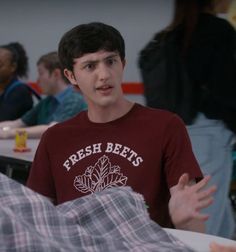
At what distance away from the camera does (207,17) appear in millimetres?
2334

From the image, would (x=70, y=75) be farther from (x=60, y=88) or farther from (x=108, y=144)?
(x=60, y=88)

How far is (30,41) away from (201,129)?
14.2 feet

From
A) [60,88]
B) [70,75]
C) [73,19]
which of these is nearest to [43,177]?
[70,75]

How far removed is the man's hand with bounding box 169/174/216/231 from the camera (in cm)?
135

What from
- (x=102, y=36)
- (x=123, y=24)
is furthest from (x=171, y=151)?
(x=123, y=24)

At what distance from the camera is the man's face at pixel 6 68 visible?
14.2ft

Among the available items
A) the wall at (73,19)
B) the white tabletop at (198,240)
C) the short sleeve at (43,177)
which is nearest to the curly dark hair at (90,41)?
the short sleeve at (43,177)

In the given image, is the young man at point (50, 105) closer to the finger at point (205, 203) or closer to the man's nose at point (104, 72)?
the man's nose at point (104, 72)

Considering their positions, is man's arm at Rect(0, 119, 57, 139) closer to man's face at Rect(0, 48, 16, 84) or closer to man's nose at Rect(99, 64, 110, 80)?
man's face at Rect(0, 48, 16, 84)

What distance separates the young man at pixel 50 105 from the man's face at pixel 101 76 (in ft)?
6.14

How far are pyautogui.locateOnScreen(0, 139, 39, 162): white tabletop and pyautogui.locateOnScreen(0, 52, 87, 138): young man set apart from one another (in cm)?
5

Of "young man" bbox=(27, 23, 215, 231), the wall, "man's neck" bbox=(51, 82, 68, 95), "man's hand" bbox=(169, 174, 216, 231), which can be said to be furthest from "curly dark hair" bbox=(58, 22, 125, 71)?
the wall

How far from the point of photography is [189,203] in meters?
1.40

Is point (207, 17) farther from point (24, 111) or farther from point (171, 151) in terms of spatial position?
point (24, 111)
